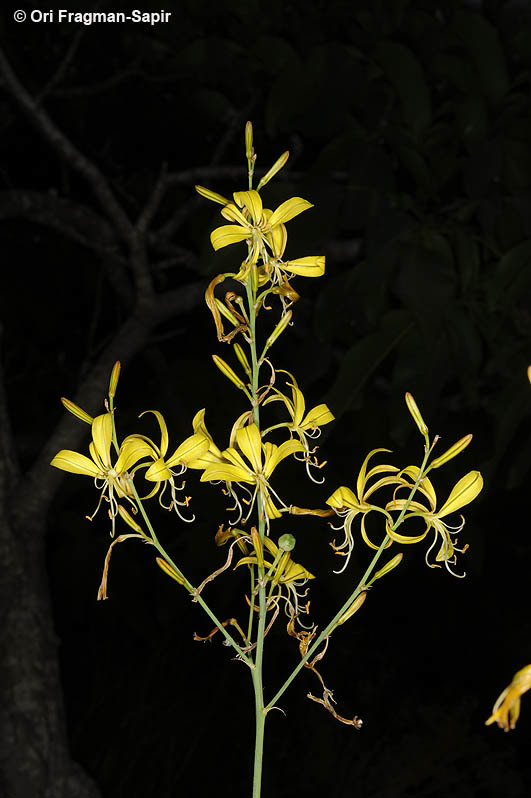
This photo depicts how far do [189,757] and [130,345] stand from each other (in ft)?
1.29

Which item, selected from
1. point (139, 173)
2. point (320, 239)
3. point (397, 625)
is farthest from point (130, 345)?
point (397, 625)

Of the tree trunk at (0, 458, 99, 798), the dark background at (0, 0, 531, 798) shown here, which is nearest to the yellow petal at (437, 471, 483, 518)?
→ the dark background at (0, 0, 531, 798)

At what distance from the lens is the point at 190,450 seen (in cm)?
21

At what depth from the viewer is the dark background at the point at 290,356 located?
60 cm

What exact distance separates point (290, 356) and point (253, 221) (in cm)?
58

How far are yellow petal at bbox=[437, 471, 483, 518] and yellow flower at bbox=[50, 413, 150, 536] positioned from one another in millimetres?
73

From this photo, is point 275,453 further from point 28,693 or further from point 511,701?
point 28,693

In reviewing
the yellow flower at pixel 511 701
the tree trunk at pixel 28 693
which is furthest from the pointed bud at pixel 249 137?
the tree trunk at pixel 28 693

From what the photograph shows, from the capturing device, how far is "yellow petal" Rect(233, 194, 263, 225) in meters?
0.22

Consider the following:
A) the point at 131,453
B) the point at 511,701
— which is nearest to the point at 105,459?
the point at 131,453

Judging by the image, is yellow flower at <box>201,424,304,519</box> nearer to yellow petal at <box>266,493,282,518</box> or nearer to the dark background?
yellow petal at <box>266,493,282,518</box>

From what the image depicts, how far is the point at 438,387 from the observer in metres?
0.57

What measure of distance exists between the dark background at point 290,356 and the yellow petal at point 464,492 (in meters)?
0.31

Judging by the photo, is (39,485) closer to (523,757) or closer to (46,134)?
(46,134)
